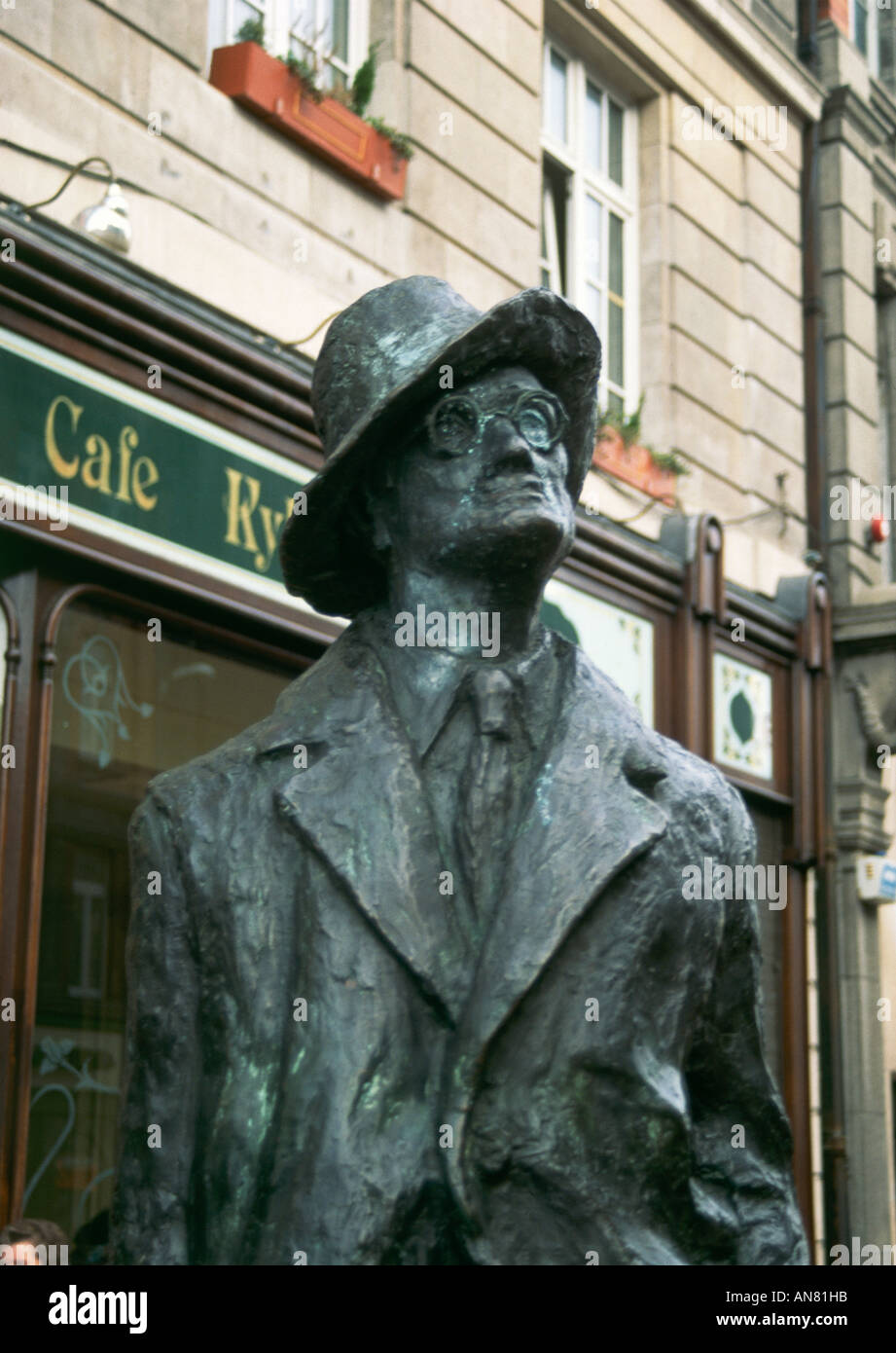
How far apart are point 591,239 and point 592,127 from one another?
819 millimetres

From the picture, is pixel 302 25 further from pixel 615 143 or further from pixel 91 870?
pixel 91 870

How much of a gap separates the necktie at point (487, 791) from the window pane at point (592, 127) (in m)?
10.3

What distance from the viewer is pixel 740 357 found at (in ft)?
44.2

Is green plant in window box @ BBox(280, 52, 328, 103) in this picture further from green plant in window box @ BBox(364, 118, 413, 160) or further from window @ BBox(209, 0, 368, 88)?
green plant in window box @ BBox(364, 118, 413, 160)

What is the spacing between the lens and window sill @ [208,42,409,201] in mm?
8750

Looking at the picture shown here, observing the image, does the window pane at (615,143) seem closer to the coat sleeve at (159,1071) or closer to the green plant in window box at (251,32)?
the green plant in window box at (251,32)

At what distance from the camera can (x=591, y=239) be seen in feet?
40.8

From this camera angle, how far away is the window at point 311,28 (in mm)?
9039

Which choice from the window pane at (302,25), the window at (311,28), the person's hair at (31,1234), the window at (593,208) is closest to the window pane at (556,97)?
the window at (593,208)

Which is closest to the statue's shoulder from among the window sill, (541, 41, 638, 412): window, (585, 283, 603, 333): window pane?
the window sill

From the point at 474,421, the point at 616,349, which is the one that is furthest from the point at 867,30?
the point at 474,421

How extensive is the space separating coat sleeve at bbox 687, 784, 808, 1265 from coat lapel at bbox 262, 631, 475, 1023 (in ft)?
1.23

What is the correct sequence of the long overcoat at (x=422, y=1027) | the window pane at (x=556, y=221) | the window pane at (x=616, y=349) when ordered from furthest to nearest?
1. the window pane at (x=616, y=349)
2. the window pane at (x=556, y=221)
3. the long overcoat at (x=422, y=1027)
